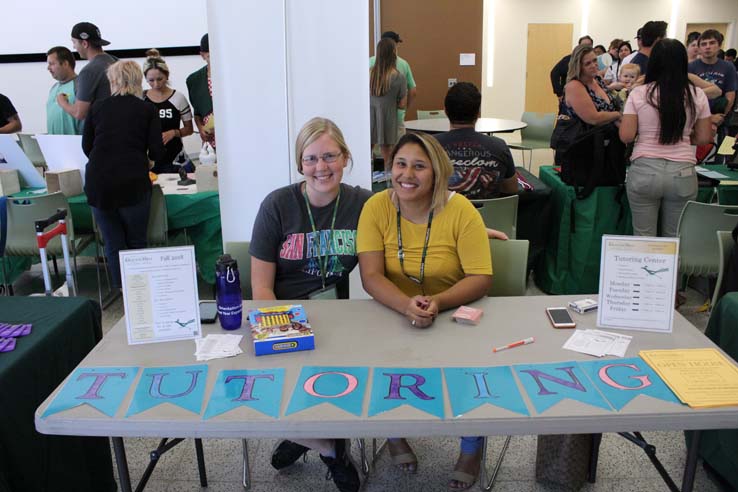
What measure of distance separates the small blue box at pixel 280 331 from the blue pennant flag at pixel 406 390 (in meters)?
0.23

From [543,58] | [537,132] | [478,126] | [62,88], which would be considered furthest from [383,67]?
[543,58]

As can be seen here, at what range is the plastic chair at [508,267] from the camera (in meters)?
2.15

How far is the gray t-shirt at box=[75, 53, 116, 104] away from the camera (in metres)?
4.04

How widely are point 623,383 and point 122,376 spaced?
3.85 feet

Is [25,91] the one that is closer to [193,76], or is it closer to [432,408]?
[193,76]

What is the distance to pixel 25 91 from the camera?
702cm

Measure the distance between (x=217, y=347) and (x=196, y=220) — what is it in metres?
2.25

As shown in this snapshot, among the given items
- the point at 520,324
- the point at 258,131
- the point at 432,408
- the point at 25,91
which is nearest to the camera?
the point at 432,408

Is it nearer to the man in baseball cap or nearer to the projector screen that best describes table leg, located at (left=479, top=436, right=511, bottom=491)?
the man in baseball cap

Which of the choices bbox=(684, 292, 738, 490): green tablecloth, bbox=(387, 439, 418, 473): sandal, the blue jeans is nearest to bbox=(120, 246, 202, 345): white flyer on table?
bbox=(387, 439, 418, 473): sandal

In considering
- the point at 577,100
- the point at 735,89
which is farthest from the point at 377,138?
the point at 735,89

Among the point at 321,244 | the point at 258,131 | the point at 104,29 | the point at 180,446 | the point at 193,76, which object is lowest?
the point at 180,446

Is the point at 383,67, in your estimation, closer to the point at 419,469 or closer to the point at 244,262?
the point at 244,262

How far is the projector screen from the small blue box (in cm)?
556
